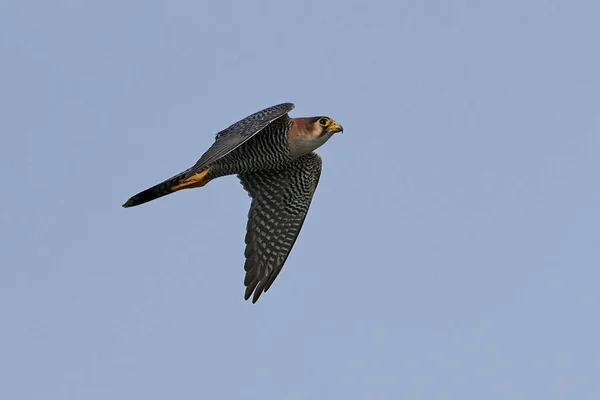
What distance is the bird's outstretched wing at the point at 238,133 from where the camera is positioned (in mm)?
18484

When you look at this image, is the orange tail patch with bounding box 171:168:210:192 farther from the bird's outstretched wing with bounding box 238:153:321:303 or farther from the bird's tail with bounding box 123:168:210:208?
the bird's outstretched wing with bounding box 238:153:321:303

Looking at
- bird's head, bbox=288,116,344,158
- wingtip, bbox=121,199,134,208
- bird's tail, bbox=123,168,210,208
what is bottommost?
wingtip, bbox=121,199,134,208

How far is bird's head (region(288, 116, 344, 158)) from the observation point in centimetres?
2055

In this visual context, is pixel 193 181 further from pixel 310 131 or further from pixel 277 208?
pixel 310 131

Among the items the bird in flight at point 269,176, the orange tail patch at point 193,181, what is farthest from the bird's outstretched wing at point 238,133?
the orange tail patch at point 193,181

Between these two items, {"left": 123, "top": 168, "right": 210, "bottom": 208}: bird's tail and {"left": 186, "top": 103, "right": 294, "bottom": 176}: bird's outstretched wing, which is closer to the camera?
{"left": 186, "top": 103, "right": 294, "bottom": 176}: bird's outstretched wing

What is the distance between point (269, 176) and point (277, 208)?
0.64m

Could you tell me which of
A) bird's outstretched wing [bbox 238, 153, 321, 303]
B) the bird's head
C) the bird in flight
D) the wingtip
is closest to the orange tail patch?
the bird in flight

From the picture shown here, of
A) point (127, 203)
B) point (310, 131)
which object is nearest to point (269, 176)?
point (310, 131)

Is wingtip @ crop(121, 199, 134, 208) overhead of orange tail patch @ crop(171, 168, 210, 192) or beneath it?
beneath

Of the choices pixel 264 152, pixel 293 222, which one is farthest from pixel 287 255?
pixel 264 152

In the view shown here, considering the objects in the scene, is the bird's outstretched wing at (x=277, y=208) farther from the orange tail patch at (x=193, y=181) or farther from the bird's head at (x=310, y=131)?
→ the orange tail patch at (x=193, y=181)

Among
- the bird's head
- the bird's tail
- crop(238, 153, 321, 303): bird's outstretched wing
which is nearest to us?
the bird's head

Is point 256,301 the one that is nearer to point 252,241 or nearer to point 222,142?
point 252,241
